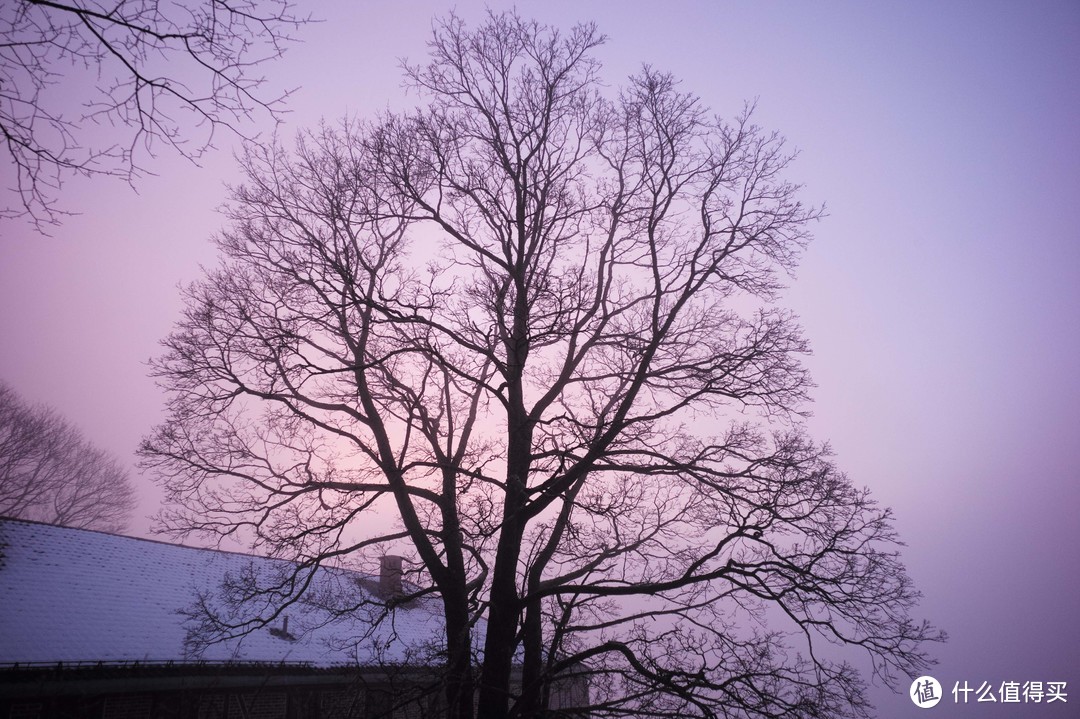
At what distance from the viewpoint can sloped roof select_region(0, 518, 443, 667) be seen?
1219 cm

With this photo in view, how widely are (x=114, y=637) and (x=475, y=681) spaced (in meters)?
9.98

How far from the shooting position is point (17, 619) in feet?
41.4

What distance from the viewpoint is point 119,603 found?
1480 centimetres

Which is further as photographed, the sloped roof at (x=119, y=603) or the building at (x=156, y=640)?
the sloped roof at (x=119, y=603)

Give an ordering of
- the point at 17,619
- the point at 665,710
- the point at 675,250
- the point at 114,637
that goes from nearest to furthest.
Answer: the point at 665,710 < the point at 675,250 < the point at 17,619 < the point at 114,637

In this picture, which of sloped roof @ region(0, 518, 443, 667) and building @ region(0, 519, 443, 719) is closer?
building @ region(0, 519, 443, 719)

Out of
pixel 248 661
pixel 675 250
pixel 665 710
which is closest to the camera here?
pixel 665 710

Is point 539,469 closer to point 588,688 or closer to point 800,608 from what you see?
point 588,688

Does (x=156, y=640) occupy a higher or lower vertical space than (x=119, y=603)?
lower

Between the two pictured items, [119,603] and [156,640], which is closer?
[156,640]

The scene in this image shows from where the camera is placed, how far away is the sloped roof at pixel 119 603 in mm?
12188

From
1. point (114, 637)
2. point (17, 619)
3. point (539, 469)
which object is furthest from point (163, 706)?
point (539, 469)

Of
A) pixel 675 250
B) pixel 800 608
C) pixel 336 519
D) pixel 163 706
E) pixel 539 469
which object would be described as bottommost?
pixel 163 706

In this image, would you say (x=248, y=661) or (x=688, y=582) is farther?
(x=248, y=661)
